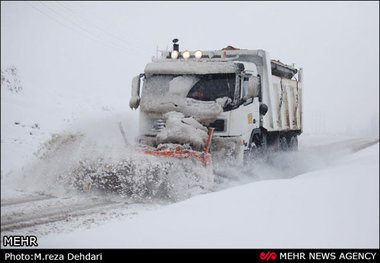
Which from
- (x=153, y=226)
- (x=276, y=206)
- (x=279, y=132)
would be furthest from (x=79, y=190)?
(x=279, y=132)

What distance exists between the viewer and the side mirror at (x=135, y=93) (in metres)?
8.44

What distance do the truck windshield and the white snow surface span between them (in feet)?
12.4

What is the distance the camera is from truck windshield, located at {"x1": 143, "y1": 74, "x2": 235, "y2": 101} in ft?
25.8

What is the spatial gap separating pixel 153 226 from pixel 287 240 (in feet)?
4.41

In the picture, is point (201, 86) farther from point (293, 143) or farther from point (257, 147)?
point (293, 143)

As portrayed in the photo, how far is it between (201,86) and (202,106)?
0.48 m

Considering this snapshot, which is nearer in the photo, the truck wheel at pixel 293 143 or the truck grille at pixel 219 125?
the truck grille at pixel 219 125

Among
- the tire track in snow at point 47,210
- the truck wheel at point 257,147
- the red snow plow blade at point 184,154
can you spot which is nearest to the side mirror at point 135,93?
the red snow plow blade at point 184,154

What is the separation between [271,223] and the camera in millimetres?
3506
